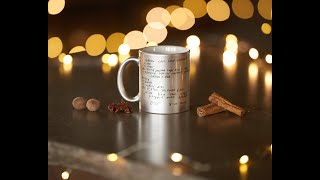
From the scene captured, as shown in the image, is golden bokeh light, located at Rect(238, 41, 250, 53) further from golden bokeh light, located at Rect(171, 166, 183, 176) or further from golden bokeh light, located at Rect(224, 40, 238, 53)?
golden bokeh light, located at Rect(171, 166, 183, 176)

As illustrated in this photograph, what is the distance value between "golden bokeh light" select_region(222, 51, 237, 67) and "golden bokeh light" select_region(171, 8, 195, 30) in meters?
0.19

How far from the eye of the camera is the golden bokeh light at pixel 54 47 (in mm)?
1343

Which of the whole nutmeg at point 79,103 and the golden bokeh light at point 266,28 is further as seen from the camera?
the golden bokeh light at point 266,28

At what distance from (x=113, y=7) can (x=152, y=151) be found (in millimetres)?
739

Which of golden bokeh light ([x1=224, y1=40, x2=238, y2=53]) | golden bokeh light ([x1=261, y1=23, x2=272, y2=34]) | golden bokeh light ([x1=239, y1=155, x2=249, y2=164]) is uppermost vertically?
golden bokeh light ([x1=261, y1=23, x2=272, y2=34])

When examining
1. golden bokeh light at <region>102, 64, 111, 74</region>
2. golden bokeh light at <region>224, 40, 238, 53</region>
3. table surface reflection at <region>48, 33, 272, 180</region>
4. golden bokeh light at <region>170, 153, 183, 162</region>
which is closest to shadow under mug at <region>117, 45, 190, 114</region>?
table surface reflection at <region>48, 33, 272, 180</region>

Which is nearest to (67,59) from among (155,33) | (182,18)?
(155,33)

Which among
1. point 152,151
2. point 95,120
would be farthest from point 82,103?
point 152,151

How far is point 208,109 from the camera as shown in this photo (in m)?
0.98

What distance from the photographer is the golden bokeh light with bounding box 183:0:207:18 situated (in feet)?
5.23

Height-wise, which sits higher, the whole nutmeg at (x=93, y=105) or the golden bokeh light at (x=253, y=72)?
the golden bokeh light at (x=253, y=72)

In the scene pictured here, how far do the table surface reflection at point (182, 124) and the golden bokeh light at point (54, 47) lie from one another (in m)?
0.07

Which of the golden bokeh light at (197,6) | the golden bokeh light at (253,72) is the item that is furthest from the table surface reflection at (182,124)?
the golden bokeh light at (197,6)

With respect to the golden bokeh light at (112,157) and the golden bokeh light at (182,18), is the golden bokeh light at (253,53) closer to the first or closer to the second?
the golden bokeh light at (182,18)
